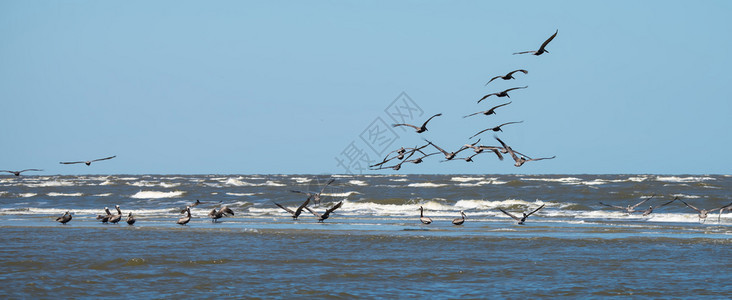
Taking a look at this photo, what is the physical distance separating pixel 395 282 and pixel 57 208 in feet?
94.8

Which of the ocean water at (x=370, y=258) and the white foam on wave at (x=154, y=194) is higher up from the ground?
the white foam on wave at (x=154, y=194)

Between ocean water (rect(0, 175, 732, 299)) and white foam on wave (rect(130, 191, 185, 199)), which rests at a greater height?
white foam on wave (rect(130, 191, 185, 199))

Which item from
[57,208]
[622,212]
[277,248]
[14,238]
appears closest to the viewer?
[277,248]

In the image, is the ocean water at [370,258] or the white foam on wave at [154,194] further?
the white foam on wave at [154,194]

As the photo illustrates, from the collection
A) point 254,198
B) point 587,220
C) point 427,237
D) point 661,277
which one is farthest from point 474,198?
point 661,277

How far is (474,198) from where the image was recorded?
4309cm

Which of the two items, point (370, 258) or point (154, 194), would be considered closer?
point (370, 258)

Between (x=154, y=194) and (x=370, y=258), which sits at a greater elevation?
(x=154, y=194)

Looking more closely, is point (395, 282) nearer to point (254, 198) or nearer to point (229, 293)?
point (229, 293)

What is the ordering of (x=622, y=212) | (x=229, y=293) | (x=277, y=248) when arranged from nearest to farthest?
1. (x=229, y=293)
2. (x=277, y=248)
3. (x=622, y=212)

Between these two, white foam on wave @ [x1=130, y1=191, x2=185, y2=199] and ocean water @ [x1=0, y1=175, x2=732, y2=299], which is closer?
ocean water @ [x1=0, y1=175, x2=732, y2=299]

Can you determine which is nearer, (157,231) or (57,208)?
(157,231)

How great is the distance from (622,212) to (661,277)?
18.9 metres

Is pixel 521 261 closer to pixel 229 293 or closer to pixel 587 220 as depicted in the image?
pixel 229 293
